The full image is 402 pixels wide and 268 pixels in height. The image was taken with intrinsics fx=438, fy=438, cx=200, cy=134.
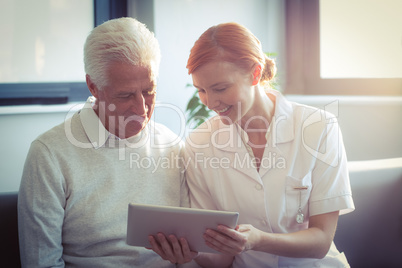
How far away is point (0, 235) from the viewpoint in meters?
1.54

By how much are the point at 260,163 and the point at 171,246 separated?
453 mm

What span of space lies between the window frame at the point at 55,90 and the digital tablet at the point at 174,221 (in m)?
1.69

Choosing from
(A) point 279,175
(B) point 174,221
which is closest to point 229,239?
(B) point 174,221

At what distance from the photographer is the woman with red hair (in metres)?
1.47

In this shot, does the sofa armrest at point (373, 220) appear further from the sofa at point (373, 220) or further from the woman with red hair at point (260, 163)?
the woman with red hair at point (260, 163)

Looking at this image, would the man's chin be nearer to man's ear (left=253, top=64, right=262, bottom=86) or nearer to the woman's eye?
the woman's eye

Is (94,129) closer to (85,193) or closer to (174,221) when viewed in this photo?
(85,193)

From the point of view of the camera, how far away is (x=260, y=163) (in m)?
1.59

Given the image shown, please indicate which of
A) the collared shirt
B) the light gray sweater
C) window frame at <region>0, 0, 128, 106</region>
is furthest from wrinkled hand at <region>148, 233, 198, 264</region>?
window frame at <region>0, 0, 128, 106</region>

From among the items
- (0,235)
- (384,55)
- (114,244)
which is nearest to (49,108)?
(0,235)

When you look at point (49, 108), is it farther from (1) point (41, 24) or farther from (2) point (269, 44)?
(2) point (269, 44)

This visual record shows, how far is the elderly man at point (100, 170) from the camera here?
138 centimetres

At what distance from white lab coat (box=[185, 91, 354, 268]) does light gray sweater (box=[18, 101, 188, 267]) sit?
150 millimetres

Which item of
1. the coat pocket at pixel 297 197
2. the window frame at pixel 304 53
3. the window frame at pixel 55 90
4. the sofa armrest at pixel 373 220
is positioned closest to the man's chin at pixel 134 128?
the coat pocket at pixel 297 197
